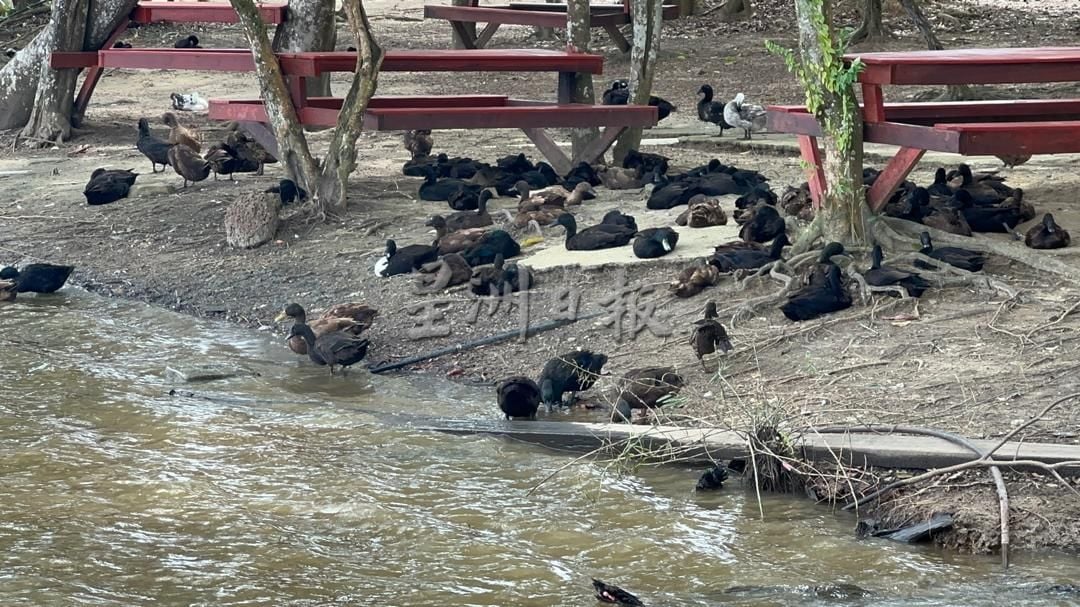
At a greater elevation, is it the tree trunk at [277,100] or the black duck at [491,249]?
the tree trunk at [277,100]

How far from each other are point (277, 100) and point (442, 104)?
6.53 ft

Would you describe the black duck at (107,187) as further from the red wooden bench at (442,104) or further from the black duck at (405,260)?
the black duck at (405,260)

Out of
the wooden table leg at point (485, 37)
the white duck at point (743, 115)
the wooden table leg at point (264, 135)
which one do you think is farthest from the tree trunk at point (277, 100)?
the wooden table leg at point (485, 37)

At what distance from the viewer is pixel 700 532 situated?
635cm

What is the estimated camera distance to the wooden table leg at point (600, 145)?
14.2m

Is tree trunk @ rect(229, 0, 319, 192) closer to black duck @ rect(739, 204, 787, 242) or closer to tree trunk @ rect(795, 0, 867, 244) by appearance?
black duck @ rect(739, 204, 787, 242)

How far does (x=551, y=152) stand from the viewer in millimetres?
14281

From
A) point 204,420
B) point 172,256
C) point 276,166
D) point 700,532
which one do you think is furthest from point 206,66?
point 700,532

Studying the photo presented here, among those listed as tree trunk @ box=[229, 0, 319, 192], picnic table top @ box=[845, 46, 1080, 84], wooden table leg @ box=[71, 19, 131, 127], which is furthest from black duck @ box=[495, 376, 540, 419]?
wooden table leg @ box=[71, 19, 131, 127]

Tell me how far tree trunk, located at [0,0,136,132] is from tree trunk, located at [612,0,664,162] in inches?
279

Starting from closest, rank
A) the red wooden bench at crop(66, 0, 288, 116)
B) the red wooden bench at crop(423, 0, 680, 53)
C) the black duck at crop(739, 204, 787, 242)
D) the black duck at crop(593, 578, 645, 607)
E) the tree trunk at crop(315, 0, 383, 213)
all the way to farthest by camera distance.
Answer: the black duck at crop(593, 578, 645, 607), the black duck at crop(739, 204, 787, 242), the tree trunk at crop(315, 0, 383, 213), the red wooden bench at crop(66, 0, 288, 116), the red wooden bench at crop(423, 0, 680, 53)

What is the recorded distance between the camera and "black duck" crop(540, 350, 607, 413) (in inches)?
321

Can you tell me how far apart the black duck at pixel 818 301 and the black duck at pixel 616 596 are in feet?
11.9

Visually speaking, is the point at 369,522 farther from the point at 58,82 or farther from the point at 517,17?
the point at 517,17
